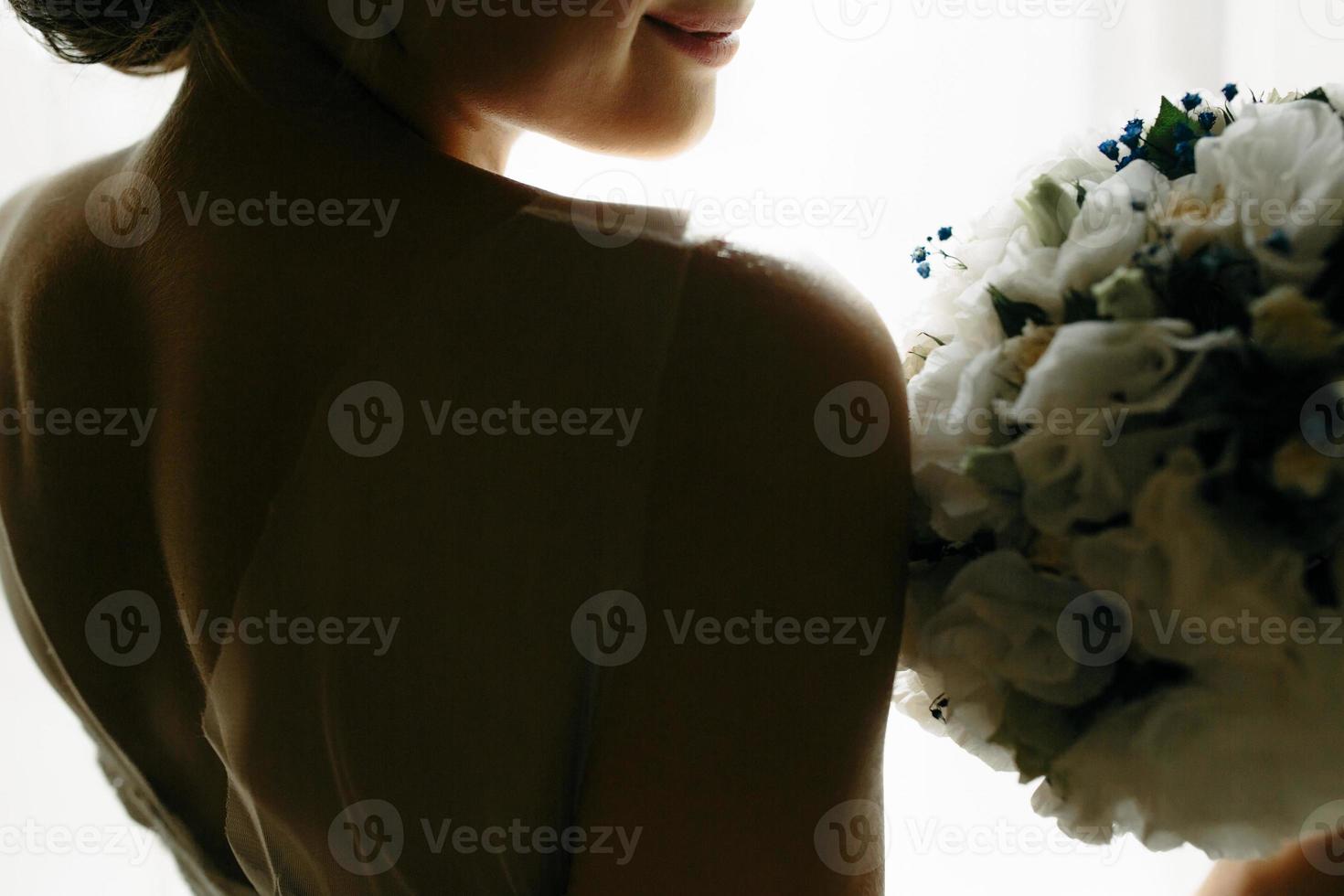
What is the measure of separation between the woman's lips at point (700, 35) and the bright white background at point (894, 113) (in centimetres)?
82

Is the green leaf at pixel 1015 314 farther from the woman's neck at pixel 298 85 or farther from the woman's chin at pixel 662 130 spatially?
the woman's neck at pixel 298 85

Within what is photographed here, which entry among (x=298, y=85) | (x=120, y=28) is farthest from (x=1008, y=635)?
(x=120, y=28)

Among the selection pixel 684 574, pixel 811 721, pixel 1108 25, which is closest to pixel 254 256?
pixel 684 574

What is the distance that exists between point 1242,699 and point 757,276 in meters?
0.34

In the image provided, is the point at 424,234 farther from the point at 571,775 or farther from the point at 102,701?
the point at 102,701

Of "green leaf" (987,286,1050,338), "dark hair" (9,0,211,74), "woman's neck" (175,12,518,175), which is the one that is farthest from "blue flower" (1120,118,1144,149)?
"dark hair" (9,0,211,74)

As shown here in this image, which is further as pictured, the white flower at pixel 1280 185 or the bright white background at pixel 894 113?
the bright white background at pixel 894 113

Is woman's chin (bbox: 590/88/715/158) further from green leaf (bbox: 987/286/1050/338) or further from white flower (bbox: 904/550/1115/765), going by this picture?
white flower (bbox: 904/550/1115/765)

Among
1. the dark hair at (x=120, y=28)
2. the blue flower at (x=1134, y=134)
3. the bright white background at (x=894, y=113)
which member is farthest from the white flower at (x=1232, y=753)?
the bright white background at (x=894, y=113)

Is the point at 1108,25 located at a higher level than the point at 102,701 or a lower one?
higher

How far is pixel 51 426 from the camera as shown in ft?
2.36

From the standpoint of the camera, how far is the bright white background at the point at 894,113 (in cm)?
163

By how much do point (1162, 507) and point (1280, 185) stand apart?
197mm

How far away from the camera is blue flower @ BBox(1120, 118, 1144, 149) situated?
656 mm
